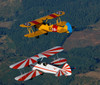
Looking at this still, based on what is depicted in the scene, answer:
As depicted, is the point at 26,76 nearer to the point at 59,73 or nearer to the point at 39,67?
the point at 39,67

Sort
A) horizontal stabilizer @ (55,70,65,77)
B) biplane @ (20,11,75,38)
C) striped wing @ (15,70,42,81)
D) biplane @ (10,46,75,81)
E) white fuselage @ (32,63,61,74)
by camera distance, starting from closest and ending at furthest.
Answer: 1. horizontal stabilizer @ (55,70,65,77)
2. striped wing @ (15,70,42,81)
3. biplane @ (10,46,75,81)
4. white fuselage @ (32,63,61,74)
5. biplane @ (20,11,75,38)

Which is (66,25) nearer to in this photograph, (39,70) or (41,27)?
(41,27)

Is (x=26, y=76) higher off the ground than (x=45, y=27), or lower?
lower

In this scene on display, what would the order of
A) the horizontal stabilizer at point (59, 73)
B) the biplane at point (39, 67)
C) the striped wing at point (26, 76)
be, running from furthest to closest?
the biplane at point (39, 67), the striped wing at point (26, 76), the horizontal stabilizer at point (59, 73)

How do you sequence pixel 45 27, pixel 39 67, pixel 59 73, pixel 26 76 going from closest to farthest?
1. pixel 59 73
2. pixel 26 76
3. pixel 39 67
4. pixel 45 27

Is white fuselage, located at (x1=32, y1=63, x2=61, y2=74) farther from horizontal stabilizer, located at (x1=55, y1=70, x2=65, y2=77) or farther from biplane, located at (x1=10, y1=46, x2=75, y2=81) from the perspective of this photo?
horizontal stabilizer, located at (x1=55, y1=70, x2=65, y2=77)

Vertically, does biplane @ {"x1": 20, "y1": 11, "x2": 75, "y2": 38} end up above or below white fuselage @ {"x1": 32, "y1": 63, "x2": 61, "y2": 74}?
above

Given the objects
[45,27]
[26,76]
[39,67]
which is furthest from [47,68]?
[45,27]

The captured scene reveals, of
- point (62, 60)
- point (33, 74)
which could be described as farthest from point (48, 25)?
point (33, 74)

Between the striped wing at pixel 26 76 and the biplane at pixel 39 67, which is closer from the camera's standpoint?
the striped wing at pixel 26 76

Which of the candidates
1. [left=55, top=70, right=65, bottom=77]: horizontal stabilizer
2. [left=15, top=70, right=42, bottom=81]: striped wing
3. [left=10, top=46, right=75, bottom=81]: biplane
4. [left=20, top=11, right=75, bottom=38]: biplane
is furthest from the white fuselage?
[left=20, top=11, right=75, bottom=38]: biplane

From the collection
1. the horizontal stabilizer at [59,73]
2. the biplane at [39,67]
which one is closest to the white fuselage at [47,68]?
the biplane at [39,67]

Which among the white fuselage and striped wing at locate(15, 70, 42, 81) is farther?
the white fuselage

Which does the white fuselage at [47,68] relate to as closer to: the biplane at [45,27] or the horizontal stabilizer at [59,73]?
the horizontal stabilizer at [59,73]
